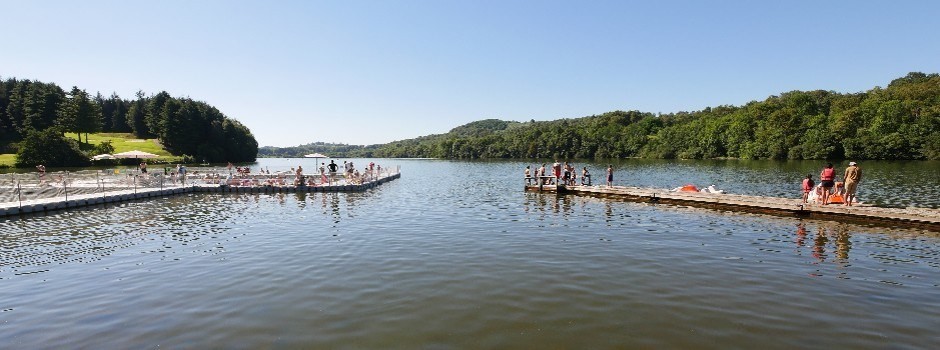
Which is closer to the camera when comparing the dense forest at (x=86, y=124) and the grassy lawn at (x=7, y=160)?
the grassy lawn at (x=7, y=160)

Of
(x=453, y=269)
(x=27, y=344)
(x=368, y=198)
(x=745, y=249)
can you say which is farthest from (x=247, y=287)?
(x=368, y=198)

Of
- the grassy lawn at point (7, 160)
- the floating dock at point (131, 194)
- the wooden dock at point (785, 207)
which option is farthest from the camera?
the grassy lawn at point (7, 160)

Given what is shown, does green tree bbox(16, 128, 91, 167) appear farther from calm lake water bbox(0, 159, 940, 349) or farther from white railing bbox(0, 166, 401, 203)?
calm lake water bbox(0, 159, 940, 349)

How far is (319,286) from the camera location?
37.0 ft

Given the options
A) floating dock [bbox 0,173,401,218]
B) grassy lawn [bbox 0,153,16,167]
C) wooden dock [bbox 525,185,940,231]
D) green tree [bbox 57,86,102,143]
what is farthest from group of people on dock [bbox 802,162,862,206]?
green tree [bbox 57,86,102,143]

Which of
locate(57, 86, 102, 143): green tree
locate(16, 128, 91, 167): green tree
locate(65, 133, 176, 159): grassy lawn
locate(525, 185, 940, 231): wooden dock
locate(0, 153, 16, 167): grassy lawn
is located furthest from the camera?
locate(65, 133, 176, 159): grassy lawn

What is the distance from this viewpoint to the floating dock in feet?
79.8

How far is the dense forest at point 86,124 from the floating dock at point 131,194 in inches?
2295

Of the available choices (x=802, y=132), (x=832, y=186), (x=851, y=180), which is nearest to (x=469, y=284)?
(x=851, y=180)

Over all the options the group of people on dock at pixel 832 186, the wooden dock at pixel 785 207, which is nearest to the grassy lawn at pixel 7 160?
the wooden dock at pixel 785 207

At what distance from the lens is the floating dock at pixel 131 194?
24312mm

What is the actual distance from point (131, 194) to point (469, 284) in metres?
29.4

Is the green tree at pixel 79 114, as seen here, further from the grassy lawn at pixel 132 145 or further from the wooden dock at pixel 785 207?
the wooden dock at pixel 785 207

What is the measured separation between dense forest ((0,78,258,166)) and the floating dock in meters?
A: 58.3
